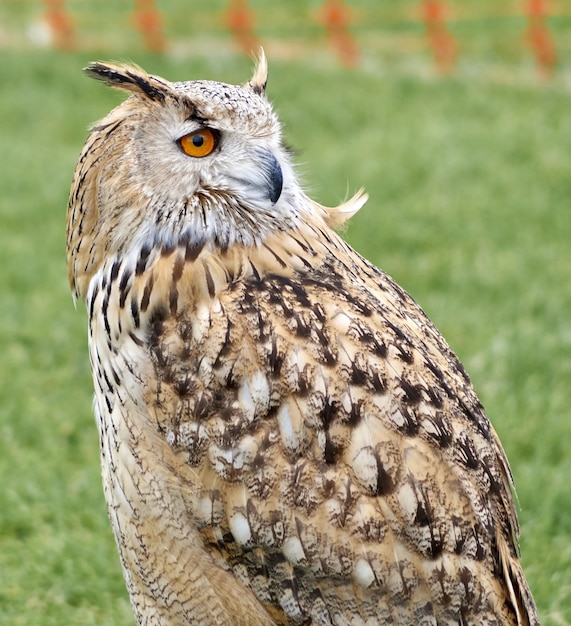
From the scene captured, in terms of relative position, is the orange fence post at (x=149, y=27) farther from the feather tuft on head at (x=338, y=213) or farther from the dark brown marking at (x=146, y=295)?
the dark brown marking at (x=146, y=295)

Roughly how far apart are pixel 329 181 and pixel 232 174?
5237mm

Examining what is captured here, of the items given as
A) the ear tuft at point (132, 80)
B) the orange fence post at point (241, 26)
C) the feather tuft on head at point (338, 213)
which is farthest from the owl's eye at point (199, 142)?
the orange fence post at point (241, 26)

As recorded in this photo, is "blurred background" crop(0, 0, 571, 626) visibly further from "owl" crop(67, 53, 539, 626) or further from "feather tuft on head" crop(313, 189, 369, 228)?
"owl" crop(67, 53, 539, 626)

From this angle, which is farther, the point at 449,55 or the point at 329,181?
the point at 449,55

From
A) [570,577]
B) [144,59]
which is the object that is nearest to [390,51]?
[144,59]

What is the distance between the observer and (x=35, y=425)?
5035 millimetres

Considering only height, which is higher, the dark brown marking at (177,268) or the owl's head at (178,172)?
the owl's head at (178,172)

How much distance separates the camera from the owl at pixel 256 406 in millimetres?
2535

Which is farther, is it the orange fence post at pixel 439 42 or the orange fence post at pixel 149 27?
the orange fence post at pixel 149 27

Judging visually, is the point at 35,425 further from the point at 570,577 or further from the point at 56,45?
the point at 56,45

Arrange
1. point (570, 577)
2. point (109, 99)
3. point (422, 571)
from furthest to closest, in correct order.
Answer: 1. point (109, 99)
2. point (570, 577)
3. point (422, 571)

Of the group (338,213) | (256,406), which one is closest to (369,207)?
(338,213)

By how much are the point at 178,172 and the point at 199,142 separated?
10 cm

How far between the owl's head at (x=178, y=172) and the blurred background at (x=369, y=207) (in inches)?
17.7
